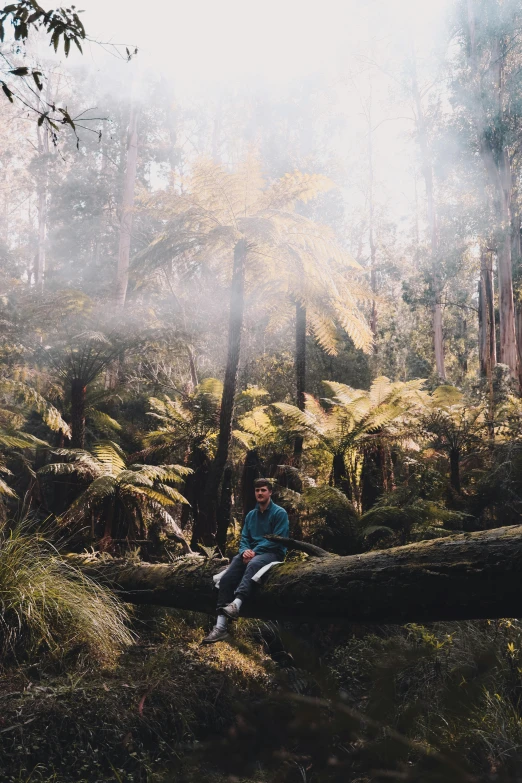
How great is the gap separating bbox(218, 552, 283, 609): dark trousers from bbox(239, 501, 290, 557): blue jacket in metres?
0.10

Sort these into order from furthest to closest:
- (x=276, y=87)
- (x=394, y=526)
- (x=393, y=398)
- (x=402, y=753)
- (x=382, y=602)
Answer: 1. (x=276, y=87)
2. (x=393, y=398)
3. (x=394, y=526)
4. (x=402, y=753)
5. (x=382, y=602)

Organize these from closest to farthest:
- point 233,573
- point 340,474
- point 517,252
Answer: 1. point 233,573
2. point 340,474
3. point 517,252

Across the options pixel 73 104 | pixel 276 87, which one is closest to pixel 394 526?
pixel 276 87

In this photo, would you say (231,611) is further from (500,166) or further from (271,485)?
(500,166)

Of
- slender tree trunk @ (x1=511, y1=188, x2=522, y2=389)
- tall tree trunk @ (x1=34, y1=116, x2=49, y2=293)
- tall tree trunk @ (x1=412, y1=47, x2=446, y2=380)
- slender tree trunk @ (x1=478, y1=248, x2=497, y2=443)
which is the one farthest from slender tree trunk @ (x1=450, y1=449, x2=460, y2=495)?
tall tree trunk @ (x1=34, y1=116, x2=49, y2=293)

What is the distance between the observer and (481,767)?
11.5 ft

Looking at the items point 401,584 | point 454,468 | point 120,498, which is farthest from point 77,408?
point 401,584

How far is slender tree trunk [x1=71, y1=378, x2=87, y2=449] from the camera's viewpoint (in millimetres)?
9109

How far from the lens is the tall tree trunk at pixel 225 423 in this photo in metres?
7.61

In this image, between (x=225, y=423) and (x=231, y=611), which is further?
(x=225, y=423)

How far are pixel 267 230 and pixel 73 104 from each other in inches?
929

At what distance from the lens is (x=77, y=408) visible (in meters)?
9.27

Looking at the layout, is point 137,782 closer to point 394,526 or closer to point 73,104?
point 394,526

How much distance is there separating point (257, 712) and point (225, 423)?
379cm
